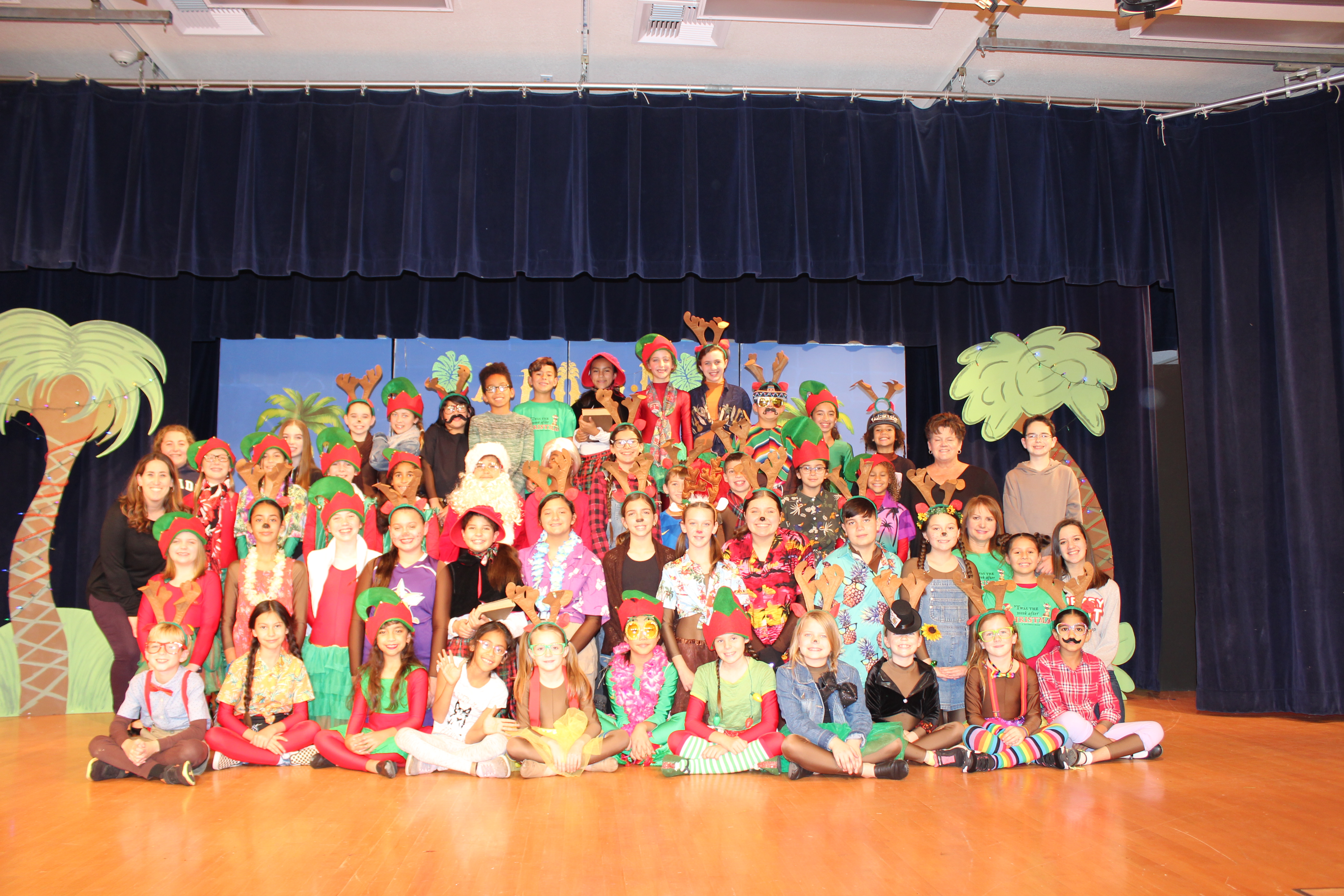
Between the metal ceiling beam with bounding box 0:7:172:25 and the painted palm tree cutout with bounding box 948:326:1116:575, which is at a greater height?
the metal ceiling beam with bounding box 0:7:172:25

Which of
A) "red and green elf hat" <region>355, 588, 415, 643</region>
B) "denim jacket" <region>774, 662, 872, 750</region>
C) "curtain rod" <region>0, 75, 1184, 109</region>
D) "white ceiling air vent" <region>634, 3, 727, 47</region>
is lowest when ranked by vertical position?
"denim jacket" <region>774, 662, 872, 750</region>

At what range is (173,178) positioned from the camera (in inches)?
204

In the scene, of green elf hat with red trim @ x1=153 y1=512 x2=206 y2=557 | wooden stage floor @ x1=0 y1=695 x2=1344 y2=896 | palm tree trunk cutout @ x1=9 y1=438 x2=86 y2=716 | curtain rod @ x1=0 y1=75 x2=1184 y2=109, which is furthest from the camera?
curtain rod @ x1=0 y1=75 x2=1184 y2=109

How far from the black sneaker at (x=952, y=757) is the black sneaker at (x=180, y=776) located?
2858mm

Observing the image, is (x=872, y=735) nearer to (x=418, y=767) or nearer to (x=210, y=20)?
(x=418, y=767)

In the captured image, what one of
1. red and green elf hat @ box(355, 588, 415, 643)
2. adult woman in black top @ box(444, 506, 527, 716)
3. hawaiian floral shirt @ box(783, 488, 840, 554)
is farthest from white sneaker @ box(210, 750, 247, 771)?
hawaiian floral shirt @ box(783, 488, 840, 554)

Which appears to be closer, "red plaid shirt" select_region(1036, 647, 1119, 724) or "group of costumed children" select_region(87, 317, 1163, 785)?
"group of costumed children" select_region(87, 317, 1163, 785)

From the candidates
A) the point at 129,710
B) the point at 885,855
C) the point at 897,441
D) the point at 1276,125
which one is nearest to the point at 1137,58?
the point at 1276,125

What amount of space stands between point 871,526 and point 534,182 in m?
2.77

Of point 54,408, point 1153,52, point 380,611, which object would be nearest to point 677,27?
point 1153,52

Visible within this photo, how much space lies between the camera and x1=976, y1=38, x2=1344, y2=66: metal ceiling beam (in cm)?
484

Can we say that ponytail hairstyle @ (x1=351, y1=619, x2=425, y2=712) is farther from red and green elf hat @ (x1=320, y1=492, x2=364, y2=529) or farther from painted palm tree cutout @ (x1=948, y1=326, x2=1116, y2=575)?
painted palm tree cutout @ (x1=948, y1=326, x2=1116, y2=575)

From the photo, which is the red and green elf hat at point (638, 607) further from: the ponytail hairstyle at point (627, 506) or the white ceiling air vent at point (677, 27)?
the white ceiling air vent at point (677, 27)

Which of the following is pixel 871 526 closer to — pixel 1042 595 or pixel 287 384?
pixel 1042 595
